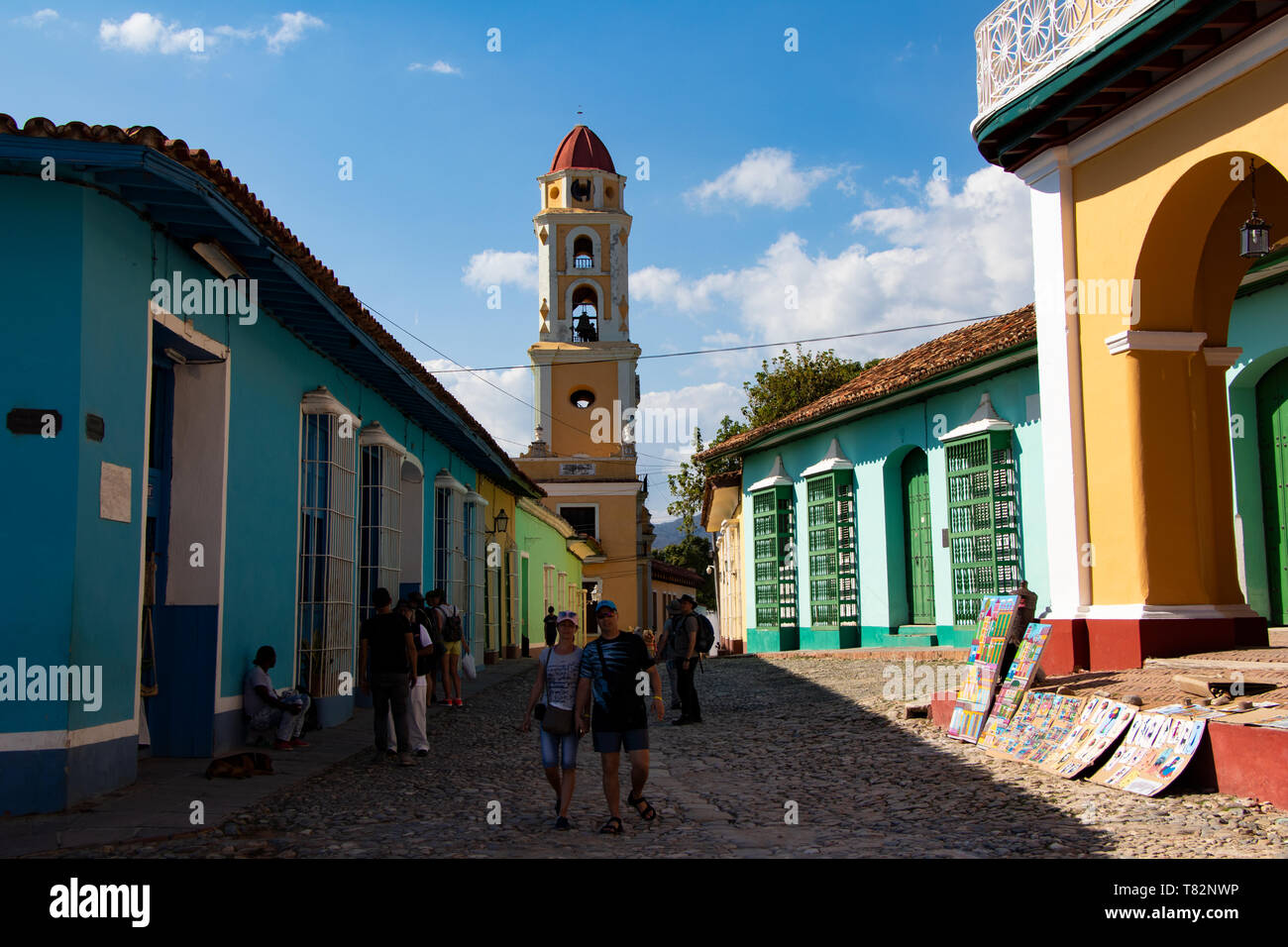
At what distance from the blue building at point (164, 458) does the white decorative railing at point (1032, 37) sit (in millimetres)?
5958

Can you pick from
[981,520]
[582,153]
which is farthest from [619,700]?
[582,153]

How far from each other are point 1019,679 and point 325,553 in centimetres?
653

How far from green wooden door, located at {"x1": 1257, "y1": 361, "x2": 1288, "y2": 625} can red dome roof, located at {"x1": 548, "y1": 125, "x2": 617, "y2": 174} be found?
26.9 metres

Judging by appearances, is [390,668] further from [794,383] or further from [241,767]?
[794,383]

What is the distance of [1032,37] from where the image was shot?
9508 mm

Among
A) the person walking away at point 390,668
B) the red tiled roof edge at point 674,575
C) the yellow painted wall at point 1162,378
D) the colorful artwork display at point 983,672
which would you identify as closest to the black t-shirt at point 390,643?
the person walking away at point 390,668

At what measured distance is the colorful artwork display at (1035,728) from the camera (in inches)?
305

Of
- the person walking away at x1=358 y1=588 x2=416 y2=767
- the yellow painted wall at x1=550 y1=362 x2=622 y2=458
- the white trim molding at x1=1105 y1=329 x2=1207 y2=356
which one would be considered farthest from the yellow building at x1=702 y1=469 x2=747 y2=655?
the person walking away at x1=358 y1=588 x2=416 y2=767

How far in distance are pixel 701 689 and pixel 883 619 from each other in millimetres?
3280

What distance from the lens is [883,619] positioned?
17.0m

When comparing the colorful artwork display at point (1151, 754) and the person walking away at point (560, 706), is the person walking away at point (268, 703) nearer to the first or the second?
the person walking away at point (560, 706)
